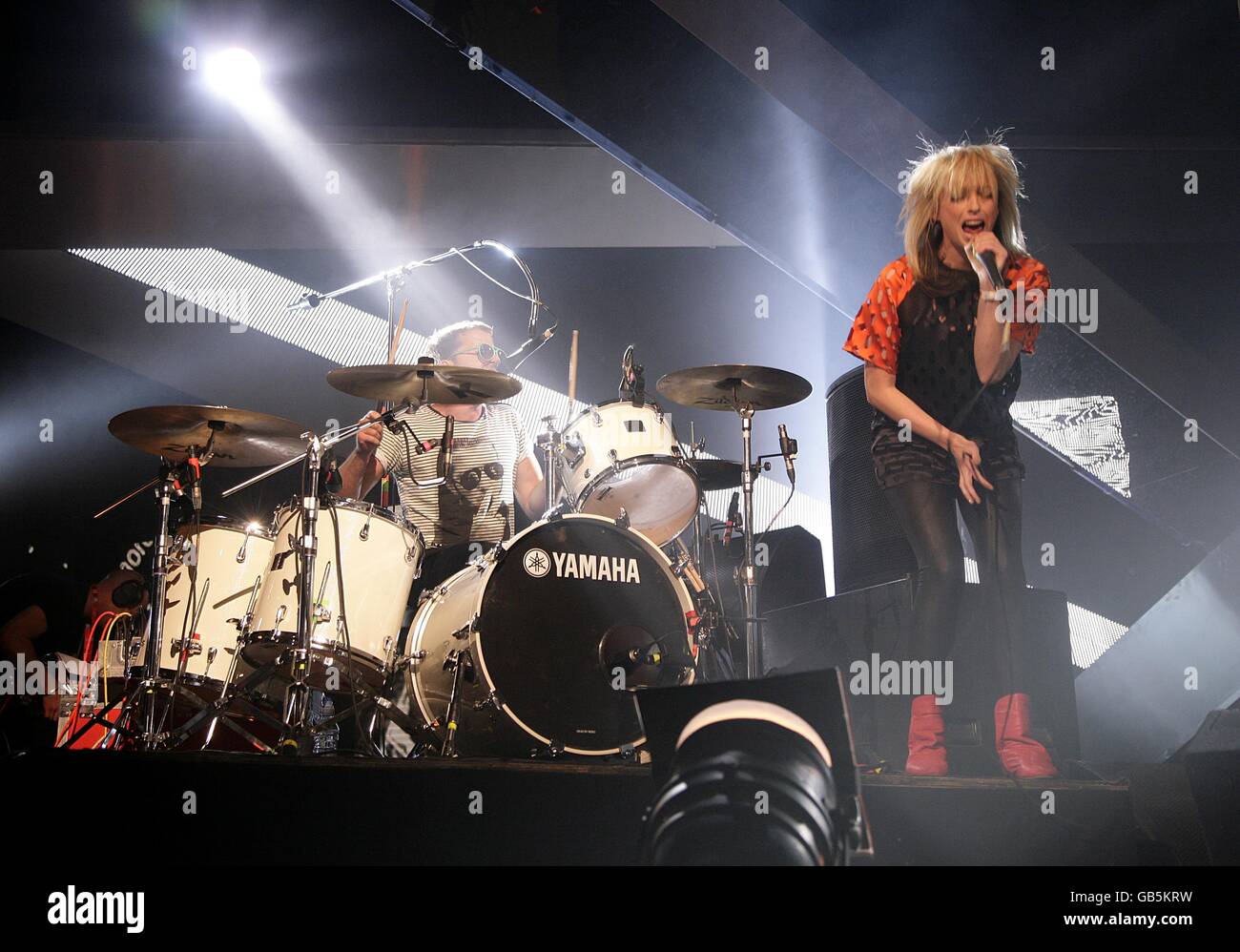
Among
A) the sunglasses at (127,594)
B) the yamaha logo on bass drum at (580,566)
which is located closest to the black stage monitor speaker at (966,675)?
the yamaha logo on bass drum at (580,566)

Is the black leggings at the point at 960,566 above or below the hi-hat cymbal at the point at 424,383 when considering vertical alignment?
below

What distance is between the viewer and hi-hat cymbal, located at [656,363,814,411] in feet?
13.7

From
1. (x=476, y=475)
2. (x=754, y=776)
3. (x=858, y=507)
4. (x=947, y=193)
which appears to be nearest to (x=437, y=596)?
(x=476, y=475)

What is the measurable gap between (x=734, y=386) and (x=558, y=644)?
4.13 feet

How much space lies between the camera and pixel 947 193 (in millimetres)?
3182

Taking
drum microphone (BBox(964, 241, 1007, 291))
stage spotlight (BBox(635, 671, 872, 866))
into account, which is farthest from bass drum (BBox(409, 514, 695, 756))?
stage spotlight (BBox(635, 671, 872, 866))

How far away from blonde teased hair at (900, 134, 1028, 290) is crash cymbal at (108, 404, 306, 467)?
2.42m

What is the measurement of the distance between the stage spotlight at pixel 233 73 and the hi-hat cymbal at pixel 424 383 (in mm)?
3048

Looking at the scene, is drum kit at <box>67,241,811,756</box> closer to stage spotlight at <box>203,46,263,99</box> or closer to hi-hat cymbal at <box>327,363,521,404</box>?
hi-hat cymbal at <box>327,363,521,404</box>

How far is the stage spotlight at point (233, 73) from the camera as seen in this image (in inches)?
241

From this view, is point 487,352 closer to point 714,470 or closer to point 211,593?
point 714,470

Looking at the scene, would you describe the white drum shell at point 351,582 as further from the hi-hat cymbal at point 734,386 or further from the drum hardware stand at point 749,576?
the drum hardware stand at point 749,576
